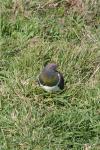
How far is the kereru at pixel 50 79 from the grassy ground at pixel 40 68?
0.24 feet

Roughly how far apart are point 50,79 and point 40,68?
1.32 ft

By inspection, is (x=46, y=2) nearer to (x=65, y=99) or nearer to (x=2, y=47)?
(x=2, y=47)

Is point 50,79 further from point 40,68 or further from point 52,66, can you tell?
point 40,68

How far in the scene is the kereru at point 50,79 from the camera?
15.4 feet

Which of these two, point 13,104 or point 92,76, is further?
point 92,76

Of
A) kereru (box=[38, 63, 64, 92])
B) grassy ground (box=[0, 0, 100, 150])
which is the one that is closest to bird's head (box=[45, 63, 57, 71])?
kereru (box=[38, 63, 64, 92])

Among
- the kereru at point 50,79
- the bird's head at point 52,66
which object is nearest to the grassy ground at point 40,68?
the kereru at point 50,79

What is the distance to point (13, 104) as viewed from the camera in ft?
15.2

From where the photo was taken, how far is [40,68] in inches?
199

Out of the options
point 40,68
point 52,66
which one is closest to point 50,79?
point 52,66

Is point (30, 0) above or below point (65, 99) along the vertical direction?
above

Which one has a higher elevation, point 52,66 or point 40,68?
point 52,66

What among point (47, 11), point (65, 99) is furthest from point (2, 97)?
point (47, 11)

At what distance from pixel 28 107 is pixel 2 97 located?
0.28m
